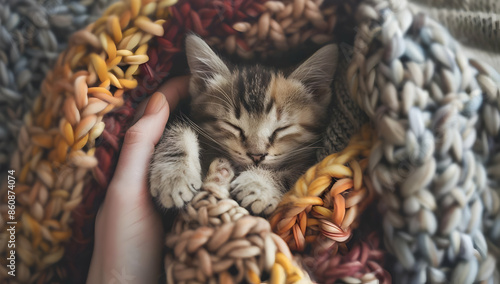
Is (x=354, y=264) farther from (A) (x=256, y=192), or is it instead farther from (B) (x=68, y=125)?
(B) (x=68, y=125)

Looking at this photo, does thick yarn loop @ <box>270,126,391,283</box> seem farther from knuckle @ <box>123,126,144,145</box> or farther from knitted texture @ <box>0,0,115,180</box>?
knitted texture @ <box>0,0,115,180</box>

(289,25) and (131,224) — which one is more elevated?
(289,25)

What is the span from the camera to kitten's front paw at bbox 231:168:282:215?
1.49 ft

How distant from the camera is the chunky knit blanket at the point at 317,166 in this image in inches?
14.7

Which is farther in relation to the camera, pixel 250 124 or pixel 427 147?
pixel 250 124

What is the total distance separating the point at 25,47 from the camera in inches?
16.9

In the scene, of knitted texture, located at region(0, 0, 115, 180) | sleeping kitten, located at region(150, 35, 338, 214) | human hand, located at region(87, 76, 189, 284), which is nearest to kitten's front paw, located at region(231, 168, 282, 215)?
sleeping kitten, located at region(150, 35, 338, 214)

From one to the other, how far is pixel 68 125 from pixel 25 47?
4.4 inches

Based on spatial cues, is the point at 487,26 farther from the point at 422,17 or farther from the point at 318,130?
the point at 318,130

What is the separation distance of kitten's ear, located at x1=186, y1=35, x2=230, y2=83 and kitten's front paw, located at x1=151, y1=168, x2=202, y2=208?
0.43 ft

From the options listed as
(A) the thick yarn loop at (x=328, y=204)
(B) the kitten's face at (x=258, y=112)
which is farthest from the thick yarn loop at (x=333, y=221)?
(B) the kitten's face at (x=258, y=112)

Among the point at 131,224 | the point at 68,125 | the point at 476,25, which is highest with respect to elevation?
the point at 476,25

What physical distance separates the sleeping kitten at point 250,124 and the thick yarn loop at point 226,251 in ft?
0.27

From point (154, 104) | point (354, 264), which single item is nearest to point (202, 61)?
point (154, 104)
